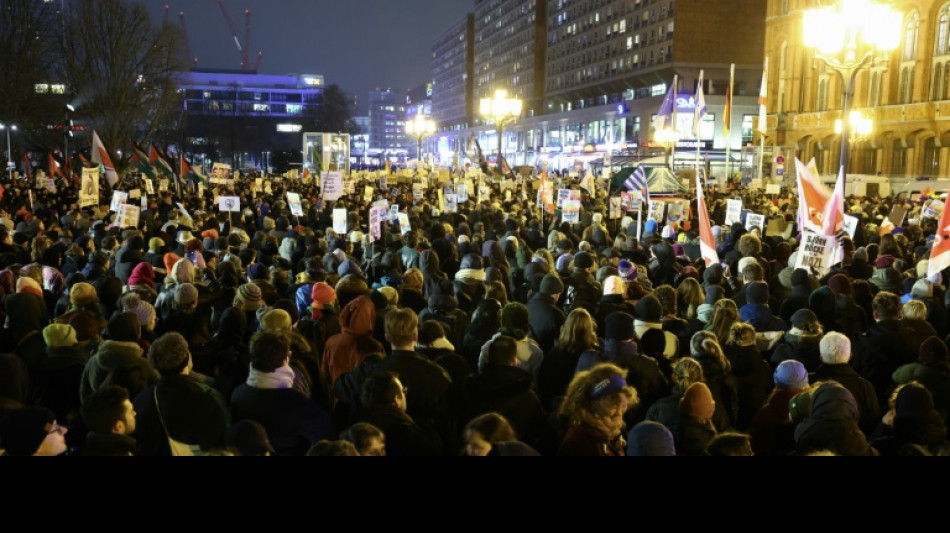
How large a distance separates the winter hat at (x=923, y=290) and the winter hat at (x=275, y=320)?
6.12 metres

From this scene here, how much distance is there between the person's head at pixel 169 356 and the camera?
4.91 meters

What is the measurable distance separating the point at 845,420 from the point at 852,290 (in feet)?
16.0

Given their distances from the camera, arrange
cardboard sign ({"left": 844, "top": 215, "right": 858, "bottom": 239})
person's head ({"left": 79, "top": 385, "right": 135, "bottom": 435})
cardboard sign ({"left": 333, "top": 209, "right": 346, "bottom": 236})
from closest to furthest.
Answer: person's head ({"left": 79, "top": 385, "right": 135, "bottom": 435}) < cardboard sign ({"left": 844, "top": 215, "right": 858, "bottom": 239}) < cardboard sign ({"left": 333, "top": 209, "right": 346, "bottom": 236})

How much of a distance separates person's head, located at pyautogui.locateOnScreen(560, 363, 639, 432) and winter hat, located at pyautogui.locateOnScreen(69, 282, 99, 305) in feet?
15.6

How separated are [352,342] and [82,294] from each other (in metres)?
2.60

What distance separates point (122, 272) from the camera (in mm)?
10695

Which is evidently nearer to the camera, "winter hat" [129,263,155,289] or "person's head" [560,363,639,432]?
"person's head" [560,363,639,432]

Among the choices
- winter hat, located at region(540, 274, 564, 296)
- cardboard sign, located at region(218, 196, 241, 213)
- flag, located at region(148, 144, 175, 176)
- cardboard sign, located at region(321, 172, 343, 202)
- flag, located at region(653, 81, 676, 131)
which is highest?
flag, located at region(653, 81, 676, 131)

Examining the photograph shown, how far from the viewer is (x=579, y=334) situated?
20.6 ft

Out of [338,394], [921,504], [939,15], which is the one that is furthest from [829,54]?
[939,15]

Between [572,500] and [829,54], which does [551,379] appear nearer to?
[572,500]

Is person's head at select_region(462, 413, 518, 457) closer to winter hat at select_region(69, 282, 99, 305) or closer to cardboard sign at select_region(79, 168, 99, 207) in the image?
winter hat at select_region(69, 282, 99, 305)

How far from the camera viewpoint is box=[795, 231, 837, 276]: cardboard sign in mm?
10062

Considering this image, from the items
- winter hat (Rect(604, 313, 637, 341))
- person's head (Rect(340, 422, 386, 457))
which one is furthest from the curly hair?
winter hat (Rect(604, 313, 637, 341))
